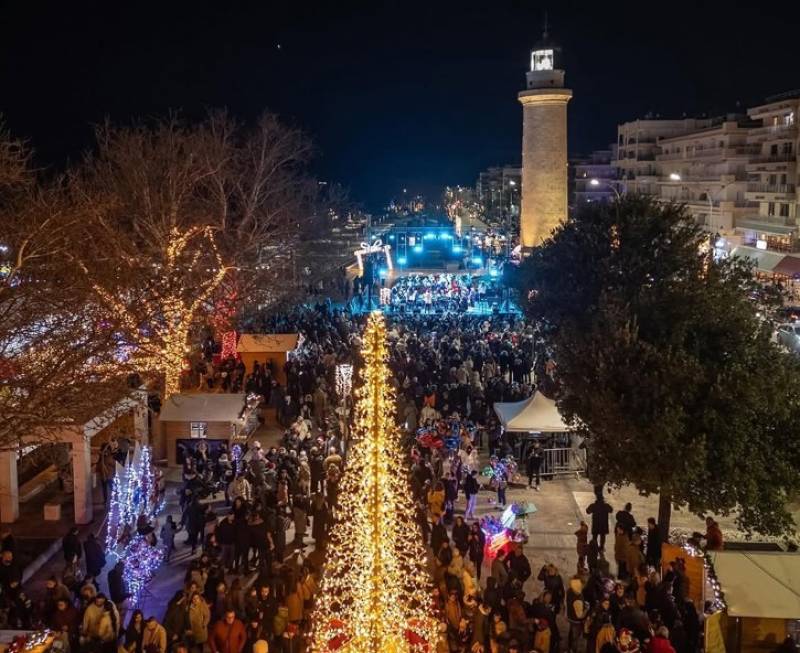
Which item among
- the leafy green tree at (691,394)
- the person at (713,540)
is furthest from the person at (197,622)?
the person at (713,540)

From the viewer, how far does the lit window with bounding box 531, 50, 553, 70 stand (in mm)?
42688

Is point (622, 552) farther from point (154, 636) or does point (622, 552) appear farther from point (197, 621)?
point (154, 636)

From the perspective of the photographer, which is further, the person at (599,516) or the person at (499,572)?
the person at (599,516)

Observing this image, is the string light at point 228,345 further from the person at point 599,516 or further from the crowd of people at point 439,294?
the person at point 599,516

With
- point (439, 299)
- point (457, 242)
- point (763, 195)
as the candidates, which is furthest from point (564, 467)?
point (457, 242)

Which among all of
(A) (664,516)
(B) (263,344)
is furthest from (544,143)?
(A) (664,516)

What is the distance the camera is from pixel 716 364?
11148mm

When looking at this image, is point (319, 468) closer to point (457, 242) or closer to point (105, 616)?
point (105, 616)

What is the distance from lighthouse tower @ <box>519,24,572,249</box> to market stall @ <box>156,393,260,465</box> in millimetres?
27875

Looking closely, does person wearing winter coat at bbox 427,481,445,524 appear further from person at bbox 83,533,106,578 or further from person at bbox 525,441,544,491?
person at bbox 83,533,106,578

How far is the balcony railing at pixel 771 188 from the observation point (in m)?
37.3

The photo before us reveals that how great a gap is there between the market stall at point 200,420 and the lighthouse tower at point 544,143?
27875 millimetres

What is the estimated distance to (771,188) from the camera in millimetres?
38812

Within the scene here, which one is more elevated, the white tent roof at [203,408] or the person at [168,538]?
the white tent roof at [203,408]
